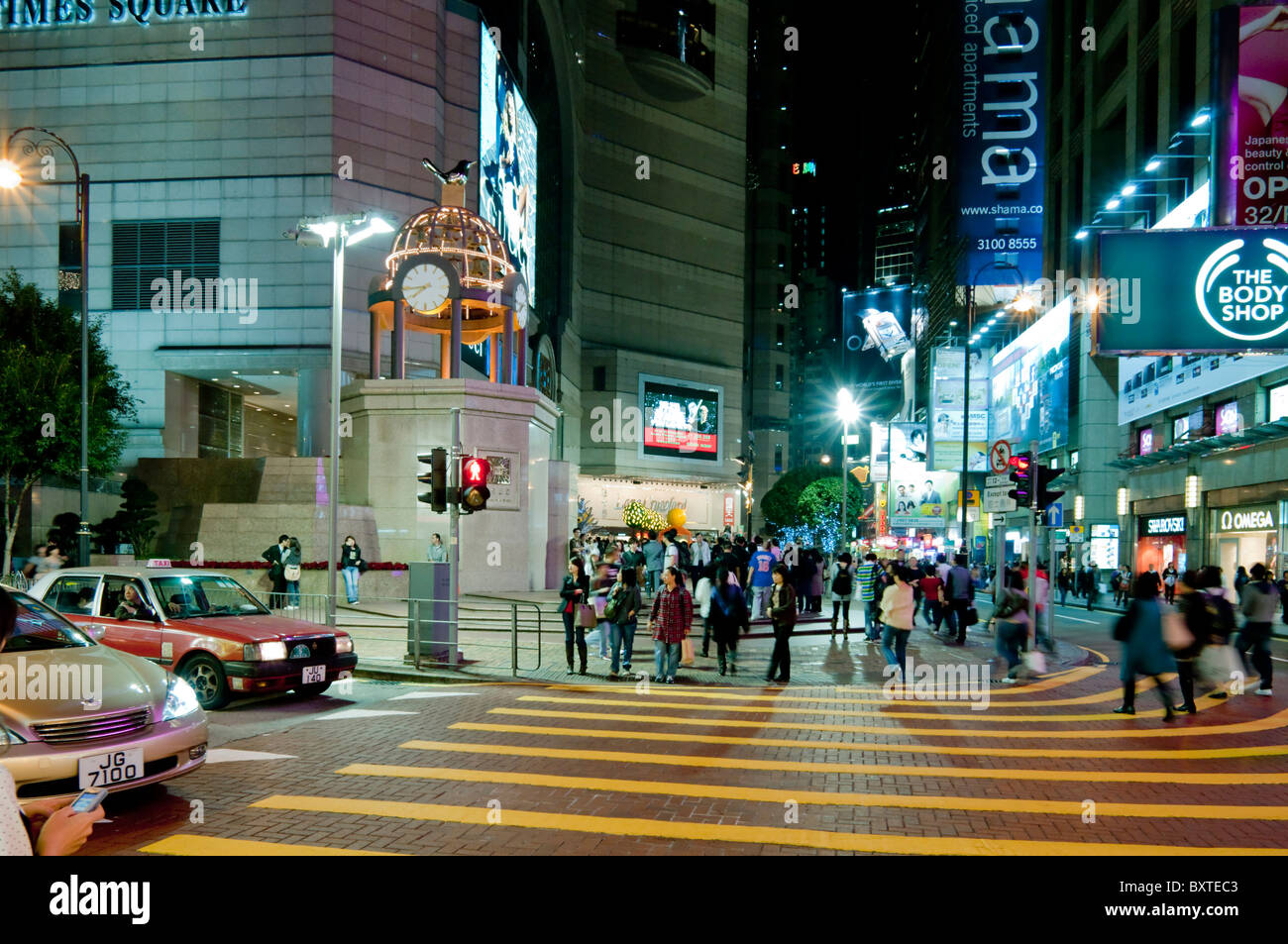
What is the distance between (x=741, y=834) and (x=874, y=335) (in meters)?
76.5

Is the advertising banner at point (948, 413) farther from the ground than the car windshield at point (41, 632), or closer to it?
farther from the ground

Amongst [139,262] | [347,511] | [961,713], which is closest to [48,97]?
[139,262]

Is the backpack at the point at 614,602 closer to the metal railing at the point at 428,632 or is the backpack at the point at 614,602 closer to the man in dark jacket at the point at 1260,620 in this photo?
the metal railing at the point at 428,632

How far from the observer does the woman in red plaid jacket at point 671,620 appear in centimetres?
1344

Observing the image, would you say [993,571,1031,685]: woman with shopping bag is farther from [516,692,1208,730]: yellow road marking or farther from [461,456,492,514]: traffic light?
[461,456,492,514]: traffic light

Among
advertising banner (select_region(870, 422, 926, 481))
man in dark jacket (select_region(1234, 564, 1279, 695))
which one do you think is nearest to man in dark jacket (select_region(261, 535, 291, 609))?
man in dark jacket (select_region(1234, 564, 1279, 695))

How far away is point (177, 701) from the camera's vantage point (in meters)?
7.13

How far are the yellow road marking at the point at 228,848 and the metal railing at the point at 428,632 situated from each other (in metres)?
6.76

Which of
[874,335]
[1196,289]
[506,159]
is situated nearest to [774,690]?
[1196,289]

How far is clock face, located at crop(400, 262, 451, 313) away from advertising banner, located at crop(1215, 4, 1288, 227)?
23866 mm

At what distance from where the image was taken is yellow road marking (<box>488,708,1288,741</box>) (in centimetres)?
1014

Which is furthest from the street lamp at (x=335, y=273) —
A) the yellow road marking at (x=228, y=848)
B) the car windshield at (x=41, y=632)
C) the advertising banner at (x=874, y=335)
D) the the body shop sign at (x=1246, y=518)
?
the advertising banner at (x=874, y=335)
